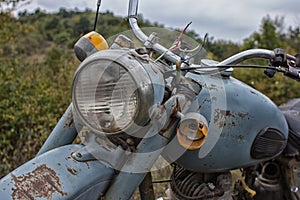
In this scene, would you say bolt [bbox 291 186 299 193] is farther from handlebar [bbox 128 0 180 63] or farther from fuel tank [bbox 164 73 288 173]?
handlebar [bbox 128 0 180 63]

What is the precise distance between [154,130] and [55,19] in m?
8.29

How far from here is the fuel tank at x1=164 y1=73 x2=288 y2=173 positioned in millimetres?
1435

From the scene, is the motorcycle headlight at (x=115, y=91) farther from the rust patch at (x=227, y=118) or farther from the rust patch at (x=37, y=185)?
the rust patch at (x=227, y=118)

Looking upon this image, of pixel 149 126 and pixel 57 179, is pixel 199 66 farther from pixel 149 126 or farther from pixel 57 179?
pixel 57 179

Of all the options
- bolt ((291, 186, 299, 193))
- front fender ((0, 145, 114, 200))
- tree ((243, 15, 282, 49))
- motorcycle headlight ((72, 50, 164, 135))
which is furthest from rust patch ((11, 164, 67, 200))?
tree ((243, 15, 282, 49))

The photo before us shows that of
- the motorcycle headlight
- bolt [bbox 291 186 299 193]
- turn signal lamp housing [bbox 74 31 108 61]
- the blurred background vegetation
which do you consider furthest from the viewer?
the blurred background vegetation

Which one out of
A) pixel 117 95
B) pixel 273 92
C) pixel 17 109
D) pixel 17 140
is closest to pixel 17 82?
pixel 17 109

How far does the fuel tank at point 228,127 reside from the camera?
1.43 metres

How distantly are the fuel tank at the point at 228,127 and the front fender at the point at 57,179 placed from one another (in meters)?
0.25

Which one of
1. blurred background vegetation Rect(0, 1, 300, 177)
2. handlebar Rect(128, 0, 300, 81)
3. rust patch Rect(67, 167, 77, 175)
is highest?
handlebar Rect(128, 0, 300, 81)

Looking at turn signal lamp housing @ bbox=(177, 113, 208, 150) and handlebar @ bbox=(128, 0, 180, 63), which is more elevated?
handlebar @ bbox=(128, 0, 180, 63)

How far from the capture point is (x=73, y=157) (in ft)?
4.18

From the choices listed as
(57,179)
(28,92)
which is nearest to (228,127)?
(57,179)

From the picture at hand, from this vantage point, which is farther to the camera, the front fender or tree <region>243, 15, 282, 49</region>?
tree <region>243, 15, 282, 49</region>
